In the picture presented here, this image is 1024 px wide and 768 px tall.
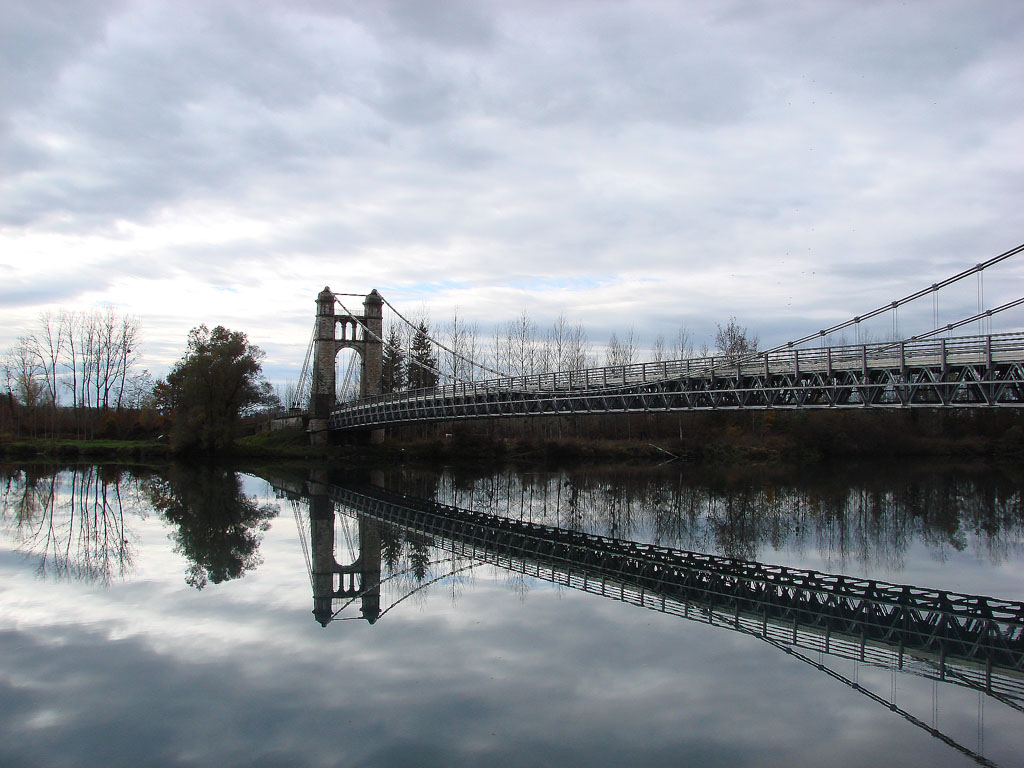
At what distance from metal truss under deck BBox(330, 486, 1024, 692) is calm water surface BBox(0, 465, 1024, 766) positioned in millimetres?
124

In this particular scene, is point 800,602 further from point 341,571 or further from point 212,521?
point 212,521

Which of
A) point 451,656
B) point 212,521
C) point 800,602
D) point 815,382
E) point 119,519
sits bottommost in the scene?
point 800,602

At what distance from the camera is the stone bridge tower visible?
56.1 meters

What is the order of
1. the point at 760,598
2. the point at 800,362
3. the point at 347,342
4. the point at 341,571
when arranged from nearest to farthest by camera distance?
1. the point at 760,598
2. the point at 341,571
3. the point at 800,362
4. the point at 347,342

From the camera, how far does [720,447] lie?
170 ft

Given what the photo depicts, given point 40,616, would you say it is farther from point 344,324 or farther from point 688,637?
point 344,324

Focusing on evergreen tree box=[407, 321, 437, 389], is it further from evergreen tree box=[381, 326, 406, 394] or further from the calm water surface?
the calm water surface

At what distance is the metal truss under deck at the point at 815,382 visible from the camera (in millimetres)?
17422

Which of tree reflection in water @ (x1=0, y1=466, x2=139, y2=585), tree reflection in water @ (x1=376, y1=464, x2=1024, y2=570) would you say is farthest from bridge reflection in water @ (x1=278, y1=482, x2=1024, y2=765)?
tree reflection in water @ (x1=0, y1=466, x2=139, y2=585)

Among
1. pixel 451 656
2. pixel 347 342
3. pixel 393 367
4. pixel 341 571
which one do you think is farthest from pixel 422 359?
pixel 451 656

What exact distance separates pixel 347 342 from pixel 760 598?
46315 mm

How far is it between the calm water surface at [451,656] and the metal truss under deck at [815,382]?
3920mm

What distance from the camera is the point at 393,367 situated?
65.8 metres

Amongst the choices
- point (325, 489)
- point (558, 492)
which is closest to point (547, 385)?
point (558, 492)
